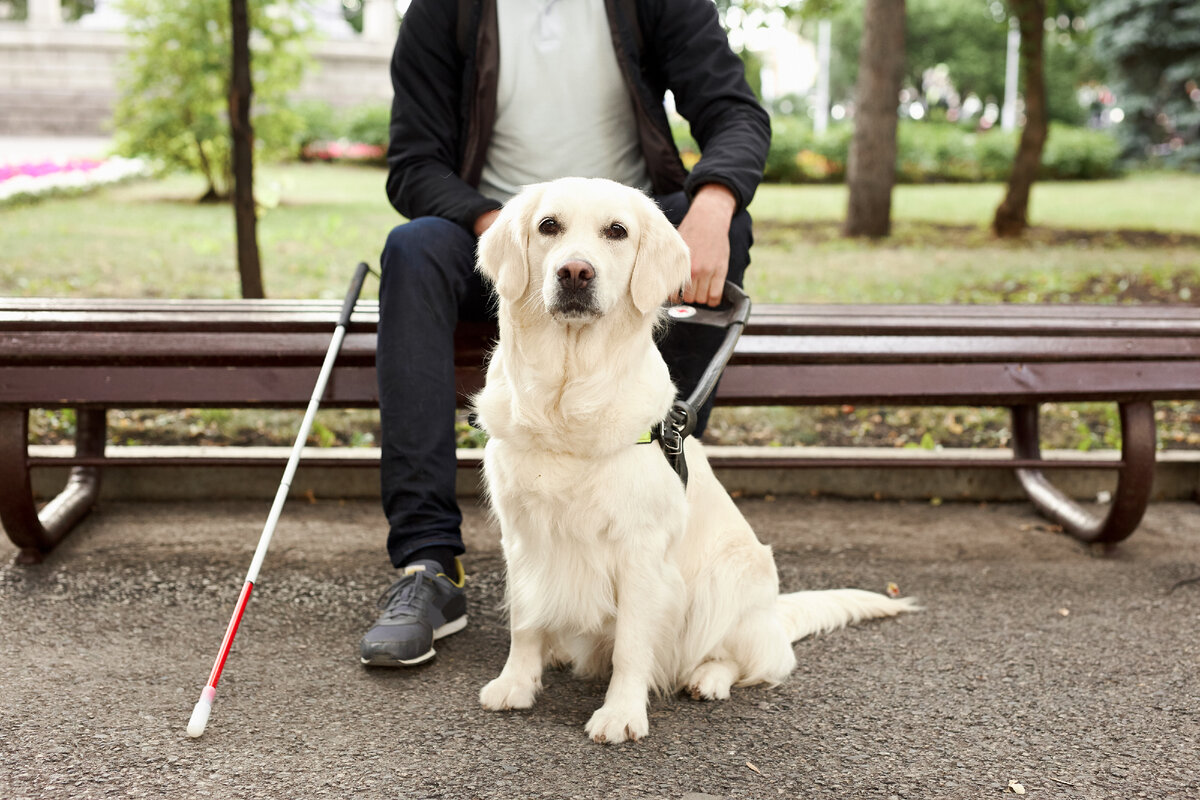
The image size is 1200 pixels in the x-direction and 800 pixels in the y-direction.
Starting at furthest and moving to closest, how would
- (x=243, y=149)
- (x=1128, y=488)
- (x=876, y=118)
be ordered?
(x=876, y=118) → (x=243, y=149) → (x=1128, y=488)

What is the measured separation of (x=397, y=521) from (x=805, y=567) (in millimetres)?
1448

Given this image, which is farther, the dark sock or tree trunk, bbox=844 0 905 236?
tree trunk, bbox=844 0 905 236

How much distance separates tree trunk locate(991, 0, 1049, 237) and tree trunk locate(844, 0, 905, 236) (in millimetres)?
1434

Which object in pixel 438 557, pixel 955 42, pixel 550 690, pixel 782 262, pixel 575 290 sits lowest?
pixel 550 690

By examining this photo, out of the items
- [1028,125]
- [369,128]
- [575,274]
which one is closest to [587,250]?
[575,274]

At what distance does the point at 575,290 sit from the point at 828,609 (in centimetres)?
128

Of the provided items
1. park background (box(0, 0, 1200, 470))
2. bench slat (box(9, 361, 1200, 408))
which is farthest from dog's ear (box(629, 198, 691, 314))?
park background (box(0, 0, 1200, 470))

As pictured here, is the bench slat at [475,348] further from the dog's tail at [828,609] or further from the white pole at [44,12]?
the white pole at [44,12]

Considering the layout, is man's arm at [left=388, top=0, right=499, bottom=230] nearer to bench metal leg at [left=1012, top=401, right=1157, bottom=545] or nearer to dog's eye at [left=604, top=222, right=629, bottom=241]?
dog's eye at [left=604, top=222, right=629, bottom=241]

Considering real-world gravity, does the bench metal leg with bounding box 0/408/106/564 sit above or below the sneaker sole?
above

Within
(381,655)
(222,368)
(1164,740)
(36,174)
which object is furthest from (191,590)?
(36,174)

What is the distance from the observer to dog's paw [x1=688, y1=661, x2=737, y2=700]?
8.21 feet

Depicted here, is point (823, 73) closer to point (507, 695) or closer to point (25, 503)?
point (25, 503)

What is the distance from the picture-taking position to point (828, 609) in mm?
2908
